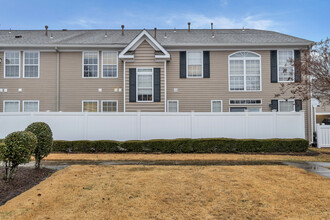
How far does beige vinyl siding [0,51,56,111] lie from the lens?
16.4m

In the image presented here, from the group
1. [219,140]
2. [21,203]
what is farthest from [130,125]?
[21,203]

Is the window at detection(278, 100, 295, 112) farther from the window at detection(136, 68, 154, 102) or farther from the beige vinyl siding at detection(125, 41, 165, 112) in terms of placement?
the window at detection(136, 68, 154, 102)

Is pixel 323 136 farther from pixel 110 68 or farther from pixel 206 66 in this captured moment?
pixel 110 68

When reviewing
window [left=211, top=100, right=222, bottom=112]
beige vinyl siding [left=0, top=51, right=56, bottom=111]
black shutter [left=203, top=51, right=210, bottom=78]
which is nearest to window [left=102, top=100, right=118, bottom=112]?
beige vinyl siding [left=0, top=51, right=56, bottom=111]

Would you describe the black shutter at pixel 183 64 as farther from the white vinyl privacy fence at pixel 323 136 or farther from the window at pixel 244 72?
the white vinyl privacy fence at pixel 323 136

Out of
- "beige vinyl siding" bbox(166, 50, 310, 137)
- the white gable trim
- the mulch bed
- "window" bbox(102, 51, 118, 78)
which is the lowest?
the mulch bed

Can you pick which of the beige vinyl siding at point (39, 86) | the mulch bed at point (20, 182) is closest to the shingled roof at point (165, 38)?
the beige vinyl siding at point (39, 86)

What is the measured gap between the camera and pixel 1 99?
1639 cm

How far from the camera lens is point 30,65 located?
16578 mm

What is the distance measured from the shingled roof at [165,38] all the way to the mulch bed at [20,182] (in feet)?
34.2

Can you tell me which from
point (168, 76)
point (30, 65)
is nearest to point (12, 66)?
point (30, 65)

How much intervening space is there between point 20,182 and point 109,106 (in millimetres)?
10273

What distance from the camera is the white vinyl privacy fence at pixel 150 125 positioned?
12953mm

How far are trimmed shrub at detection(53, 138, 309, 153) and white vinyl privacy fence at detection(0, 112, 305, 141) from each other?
0.74m
